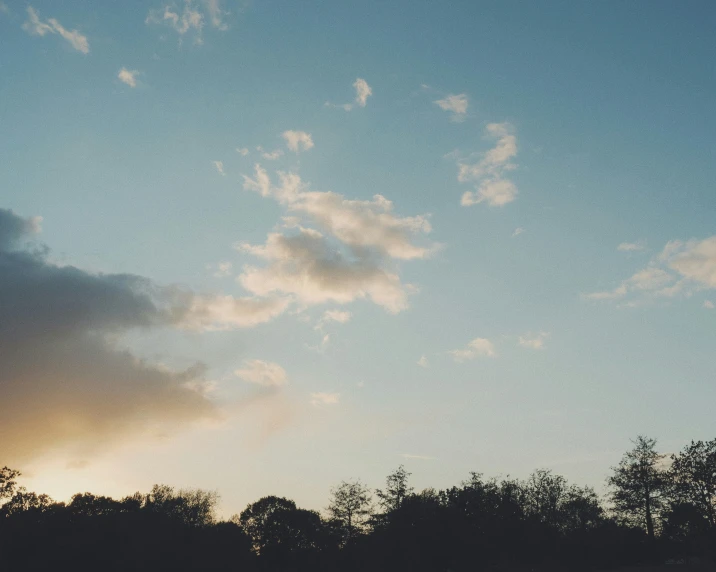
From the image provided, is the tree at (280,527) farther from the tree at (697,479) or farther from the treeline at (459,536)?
the tree at (697,479)

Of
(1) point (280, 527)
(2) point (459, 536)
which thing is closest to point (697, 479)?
(2) point (459, 536)

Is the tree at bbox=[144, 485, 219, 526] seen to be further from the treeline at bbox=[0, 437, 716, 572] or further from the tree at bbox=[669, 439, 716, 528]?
the tree at bbox=[669, 439, 716, 528]

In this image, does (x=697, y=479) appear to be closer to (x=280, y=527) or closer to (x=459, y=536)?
(x=459, y=536)

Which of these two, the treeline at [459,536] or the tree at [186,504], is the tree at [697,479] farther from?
the tree at [186,504]

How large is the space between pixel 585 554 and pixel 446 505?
2256cm

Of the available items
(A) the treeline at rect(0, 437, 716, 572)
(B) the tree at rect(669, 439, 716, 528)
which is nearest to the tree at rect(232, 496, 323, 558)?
(A) the treeline at rect(0, 437, 716, 572)

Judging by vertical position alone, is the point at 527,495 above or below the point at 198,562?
above

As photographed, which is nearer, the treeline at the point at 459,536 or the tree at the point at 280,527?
the treeline at the point at 459,536

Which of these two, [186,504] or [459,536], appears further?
[186,504]

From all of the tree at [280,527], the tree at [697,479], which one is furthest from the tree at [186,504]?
the tree at [697,479]

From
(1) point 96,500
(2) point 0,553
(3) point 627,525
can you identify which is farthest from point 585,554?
(1) point 96,500

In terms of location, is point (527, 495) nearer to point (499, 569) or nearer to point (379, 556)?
point (499, 569)

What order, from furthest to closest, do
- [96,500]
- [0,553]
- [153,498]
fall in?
[153,498] → [96,500] → [0,553]

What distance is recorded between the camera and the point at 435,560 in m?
77.5
